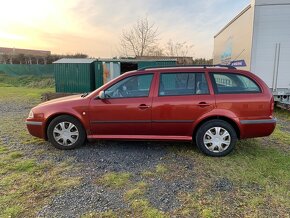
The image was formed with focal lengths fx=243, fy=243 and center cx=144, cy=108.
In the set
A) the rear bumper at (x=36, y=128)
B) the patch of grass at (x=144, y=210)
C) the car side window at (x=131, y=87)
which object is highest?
the car side window at (x=131, y=87)

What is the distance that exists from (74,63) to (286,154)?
1125 centimetres

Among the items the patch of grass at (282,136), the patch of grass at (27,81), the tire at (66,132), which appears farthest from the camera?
the patch of grass at (27,81)

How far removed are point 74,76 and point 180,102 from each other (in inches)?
398

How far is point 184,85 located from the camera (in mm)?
4566

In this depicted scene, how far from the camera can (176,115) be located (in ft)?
14.7

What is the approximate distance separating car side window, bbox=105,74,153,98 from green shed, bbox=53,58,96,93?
890cm

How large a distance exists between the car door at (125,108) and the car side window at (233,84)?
4.06 feet

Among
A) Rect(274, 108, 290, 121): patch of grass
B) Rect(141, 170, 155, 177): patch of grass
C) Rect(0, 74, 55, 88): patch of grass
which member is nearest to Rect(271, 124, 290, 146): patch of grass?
Rect(274, 108, 290, 121): patch of grass

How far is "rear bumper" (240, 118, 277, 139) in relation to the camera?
4379mm

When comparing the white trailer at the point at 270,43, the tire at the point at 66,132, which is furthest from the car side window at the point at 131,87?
the white trailer at the point at 270,43

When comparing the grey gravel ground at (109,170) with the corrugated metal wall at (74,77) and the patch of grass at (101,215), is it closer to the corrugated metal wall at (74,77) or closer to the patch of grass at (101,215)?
the patch of grass at (101,215)

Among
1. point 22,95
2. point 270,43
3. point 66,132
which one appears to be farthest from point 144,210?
point 22,95

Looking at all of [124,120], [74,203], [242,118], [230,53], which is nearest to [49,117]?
[124,120]

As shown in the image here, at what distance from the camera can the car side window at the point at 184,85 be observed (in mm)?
4516
